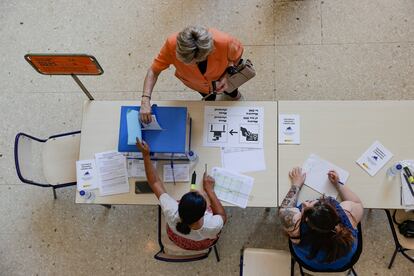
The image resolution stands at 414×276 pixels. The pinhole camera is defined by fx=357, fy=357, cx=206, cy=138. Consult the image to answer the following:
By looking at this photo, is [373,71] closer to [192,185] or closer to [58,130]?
[192,185]

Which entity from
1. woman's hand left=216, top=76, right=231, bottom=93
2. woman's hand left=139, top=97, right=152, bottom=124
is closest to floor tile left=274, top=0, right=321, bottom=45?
woman's hand left=216, top=76, right=231, bottom=93

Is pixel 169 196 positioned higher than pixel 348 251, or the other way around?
pixel 169 196

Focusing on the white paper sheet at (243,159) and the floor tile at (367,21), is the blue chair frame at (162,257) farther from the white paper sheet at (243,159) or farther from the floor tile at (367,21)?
the floor tile at (367,21)

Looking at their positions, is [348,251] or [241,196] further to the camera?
[241,196]

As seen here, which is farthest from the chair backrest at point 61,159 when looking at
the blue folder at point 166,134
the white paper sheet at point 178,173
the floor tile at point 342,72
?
the floor tile at point 342,72

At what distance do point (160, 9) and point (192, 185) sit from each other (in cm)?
208

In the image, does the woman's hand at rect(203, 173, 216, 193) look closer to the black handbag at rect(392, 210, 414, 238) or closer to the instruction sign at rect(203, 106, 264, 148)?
the instruction sign at rect(203, 106, 264, 148)

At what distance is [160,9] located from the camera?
3.58 meters

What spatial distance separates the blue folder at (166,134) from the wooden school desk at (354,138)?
670mm

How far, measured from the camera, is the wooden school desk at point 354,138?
Result: 225 cm

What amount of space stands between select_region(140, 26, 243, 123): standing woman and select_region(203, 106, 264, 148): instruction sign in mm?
198

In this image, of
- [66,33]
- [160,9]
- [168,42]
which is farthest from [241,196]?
[66,33]

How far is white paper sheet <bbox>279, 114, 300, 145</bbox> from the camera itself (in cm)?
236

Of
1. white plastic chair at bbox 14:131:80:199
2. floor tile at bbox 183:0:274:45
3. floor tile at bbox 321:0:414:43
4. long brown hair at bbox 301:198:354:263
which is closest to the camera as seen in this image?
long brown hair at bbox 301:198:354:263
